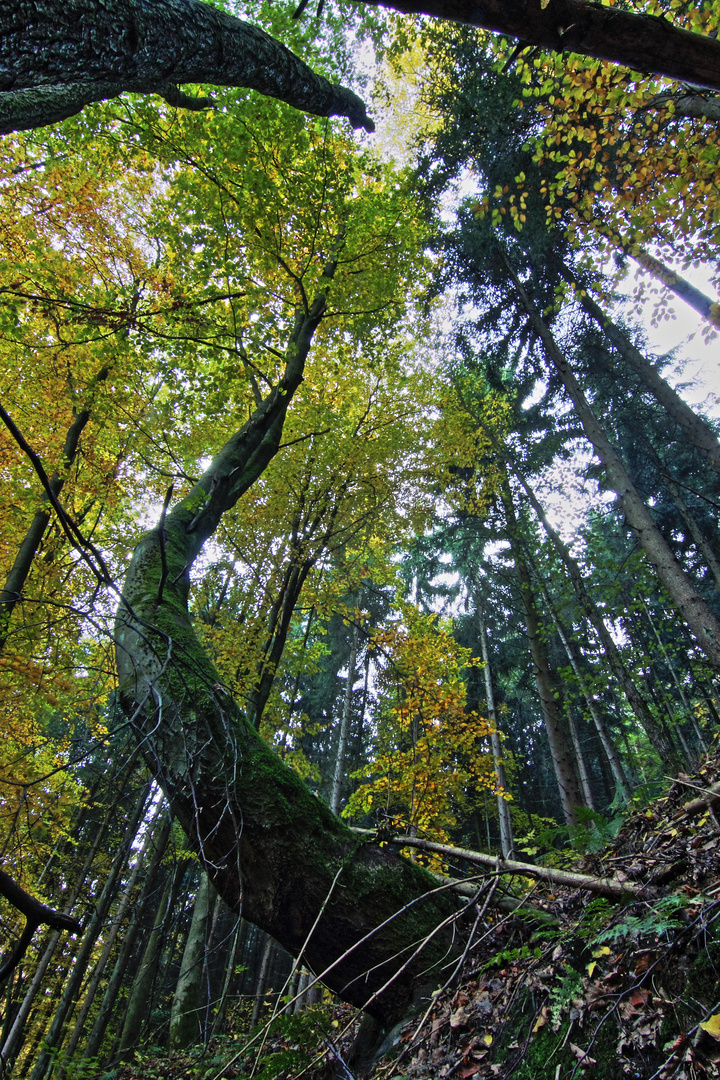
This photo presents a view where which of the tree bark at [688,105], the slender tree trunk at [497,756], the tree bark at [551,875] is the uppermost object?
the tree bark at [688,105]

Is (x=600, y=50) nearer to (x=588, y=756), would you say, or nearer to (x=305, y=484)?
(x=305, y=484)

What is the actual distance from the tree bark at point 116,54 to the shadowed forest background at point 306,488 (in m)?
1.00

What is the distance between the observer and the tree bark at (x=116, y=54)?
6.51 ft

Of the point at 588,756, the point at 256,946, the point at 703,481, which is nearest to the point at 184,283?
the point at 703,481

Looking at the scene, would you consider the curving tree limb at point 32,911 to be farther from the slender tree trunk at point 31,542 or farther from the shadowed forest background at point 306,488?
the slender tree trunk at point 31,542

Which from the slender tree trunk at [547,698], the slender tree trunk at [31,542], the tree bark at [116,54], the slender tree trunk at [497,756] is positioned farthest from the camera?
the slender tree trunk at [497,756]

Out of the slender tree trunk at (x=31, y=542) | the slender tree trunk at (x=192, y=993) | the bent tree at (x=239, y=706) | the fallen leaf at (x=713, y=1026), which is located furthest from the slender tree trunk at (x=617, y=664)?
the slender tree trunk at (x=31, y=542)

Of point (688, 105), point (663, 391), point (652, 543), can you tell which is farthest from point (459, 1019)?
point (663, 391)

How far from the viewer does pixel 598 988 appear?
1790mm

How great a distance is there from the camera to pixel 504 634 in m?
17.3

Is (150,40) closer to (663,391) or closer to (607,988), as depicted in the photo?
(607,988)

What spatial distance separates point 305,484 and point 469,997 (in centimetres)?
750

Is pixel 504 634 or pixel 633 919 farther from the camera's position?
pixel 504 634

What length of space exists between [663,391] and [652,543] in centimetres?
317
